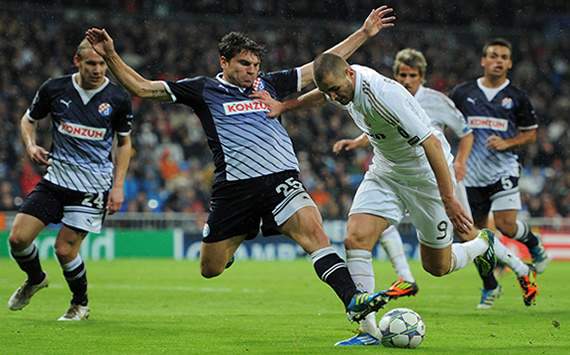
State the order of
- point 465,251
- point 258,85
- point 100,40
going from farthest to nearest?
point 465,251 < point 258,85 < point 100,40

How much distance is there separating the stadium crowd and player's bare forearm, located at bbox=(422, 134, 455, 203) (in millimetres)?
13629

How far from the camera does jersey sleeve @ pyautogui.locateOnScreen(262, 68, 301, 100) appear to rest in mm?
7977

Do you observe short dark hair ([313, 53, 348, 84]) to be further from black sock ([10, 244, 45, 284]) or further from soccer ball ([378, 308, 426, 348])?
black sock ([10, 244, 45, 284])

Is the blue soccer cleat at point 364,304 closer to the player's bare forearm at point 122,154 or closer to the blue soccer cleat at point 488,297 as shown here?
the player's bare forearm at point 122,154

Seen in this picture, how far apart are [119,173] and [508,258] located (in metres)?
3.59

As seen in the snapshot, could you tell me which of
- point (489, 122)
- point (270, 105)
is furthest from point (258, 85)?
point (489, 122)

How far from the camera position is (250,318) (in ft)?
31.4

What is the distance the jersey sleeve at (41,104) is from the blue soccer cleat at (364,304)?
13.2 feet

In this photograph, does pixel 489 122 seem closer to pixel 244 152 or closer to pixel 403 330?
pixel 244 152

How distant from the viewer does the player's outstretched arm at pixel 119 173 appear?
Answer: 9309 mm

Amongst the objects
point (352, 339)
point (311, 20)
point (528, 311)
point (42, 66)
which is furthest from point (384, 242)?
point (311, 20)

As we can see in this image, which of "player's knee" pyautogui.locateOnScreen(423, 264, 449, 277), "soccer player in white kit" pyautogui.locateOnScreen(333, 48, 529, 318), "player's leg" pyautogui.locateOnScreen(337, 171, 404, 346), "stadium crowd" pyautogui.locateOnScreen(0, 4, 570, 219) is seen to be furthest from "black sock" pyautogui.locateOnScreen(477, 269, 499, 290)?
"stadium crowd" pyautogui.locateOnScreen(0, 4, 570, 219)

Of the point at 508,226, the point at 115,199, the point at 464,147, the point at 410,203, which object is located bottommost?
the point at 508,226

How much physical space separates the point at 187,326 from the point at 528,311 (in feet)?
11.2
